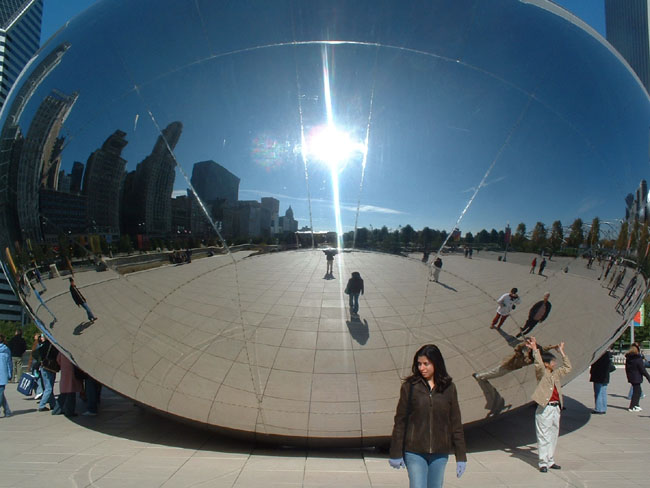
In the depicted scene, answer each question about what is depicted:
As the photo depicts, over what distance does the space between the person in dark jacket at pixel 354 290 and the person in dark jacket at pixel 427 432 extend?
78 centimetres

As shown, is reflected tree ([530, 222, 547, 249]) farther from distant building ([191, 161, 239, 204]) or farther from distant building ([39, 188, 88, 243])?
distant building ([39, 188, 88, 243])

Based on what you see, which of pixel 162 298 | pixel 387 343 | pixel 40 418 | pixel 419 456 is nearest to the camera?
pixel 419 456

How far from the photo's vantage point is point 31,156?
4.52 meters

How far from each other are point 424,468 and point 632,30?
16828 cm

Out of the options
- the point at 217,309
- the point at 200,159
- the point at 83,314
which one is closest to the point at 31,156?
the point at 83,314

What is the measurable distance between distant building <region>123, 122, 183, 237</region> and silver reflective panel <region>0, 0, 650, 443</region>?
2 centimetres

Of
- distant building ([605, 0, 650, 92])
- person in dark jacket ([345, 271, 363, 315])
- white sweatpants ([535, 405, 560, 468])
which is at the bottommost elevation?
Answer: white sweatpants ([535, 405, 560, 468])

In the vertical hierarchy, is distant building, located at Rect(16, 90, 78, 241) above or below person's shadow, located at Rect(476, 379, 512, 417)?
above

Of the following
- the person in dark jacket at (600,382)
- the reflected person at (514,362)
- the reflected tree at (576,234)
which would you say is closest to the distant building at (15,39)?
the person in dark jacket at (600,382)

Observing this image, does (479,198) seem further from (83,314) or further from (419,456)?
(83,314)

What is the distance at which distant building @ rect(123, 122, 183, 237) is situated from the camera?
3.88 meters

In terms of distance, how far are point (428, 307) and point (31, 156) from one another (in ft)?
14.4

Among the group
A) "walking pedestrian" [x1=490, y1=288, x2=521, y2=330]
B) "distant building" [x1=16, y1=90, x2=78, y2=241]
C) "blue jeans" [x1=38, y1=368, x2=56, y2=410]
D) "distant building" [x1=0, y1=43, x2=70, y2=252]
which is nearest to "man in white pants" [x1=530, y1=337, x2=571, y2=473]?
"walking pedestrian" [x1=490, y1=288, x2=521, y2=330]

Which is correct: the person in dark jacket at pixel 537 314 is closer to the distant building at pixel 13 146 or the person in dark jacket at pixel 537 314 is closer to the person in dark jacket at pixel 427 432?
the person in dark jacket at pixel 427 432
